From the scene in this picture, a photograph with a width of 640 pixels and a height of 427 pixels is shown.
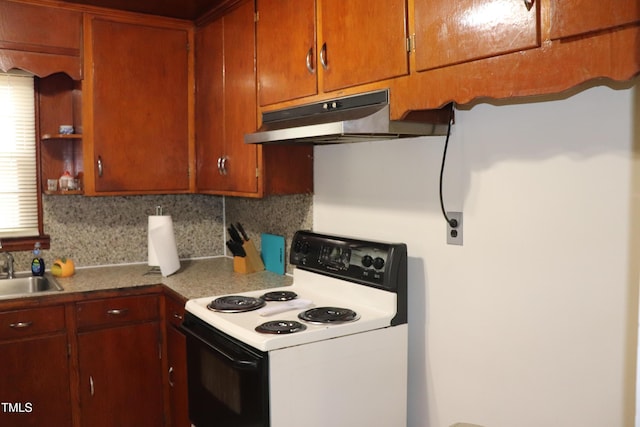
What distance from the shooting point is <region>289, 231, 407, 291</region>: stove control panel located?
1.96 m

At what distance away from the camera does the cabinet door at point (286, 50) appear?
2.07 meters

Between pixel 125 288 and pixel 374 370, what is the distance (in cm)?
133

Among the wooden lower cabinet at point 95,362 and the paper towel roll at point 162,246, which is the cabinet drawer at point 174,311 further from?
the paper towel roll at point 162,246

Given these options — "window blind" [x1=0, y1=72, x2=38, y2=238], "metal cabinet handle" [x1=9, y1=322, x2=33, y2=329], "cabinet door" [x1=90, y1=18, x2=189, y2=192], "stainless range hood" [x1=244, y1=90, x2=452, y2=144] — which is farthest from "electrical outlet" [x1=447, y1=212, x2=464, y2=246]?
"window blind" [x1=0, y1=72, x2=38, y2=238]

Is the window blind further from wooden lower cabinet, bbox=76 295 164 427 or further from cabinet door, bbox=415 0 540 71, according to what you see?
cabinet door, bbox=415 0 540 71

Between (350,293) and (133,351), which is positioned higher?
(350,293)

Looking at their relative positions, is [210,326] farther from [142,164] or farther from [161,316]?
[142,164]

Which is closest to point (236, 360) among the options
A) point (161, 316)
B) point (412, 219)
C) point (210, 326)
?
point (210, 326)

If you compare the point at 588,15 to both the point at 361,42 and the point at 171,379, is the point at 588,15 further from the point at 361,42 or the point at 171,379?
the point at 171,379

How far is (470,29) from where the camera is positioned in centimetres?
143

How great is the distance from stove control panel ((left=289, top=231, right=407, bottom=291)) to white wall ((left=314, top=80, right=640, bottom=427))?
0.42 feet

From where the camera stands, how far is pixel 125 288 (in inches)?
105

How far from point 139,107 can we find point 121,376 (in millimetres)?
1337

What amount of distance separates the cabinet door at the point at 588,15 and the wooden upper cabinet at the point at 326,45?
494mm
